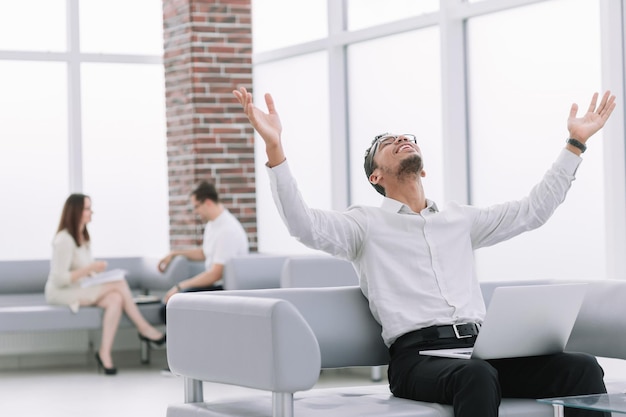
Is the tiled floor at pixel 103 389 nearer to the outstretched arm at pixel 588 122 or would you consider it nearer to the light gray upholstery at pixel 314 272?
the light gray upholstery at pixel 314 272

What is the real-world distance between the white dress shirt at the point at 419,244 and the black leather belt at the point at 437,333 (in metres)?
0.02

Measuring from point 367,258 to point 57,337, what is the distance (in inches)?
208

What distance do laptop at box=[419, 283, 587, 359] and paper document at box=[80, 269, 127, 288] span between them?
4.73m

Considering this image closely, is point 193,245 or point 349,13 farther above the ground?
point 349,13

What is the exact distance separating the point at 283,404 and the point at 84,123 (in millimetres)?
6256

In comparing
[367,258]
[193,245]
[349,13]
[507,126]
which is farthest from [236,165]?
[367,258]

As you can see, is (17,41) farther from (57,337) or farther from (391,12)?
(391,12)

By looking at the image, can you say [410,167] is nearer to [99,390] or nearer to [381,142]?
[381,142]

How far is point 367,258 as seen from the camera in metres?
3.52

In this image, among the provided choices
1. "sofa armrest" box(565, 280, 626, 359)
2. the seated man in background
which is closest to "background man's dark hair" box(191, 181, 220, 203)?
the seated man in background

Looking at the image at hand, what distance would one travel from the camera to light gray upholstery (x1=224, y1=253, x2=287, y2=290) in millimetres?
6957

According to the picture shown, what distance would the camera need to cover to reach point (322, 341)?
11.5ft

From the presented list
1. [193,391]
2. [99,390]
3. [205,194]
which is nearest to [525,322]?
[193,391]

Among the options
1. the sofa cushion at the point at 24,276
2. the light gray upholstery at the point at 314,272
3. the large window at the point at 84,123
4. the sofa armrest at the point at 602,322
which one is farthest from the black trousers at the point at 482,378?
the large window at the point at 84,123
